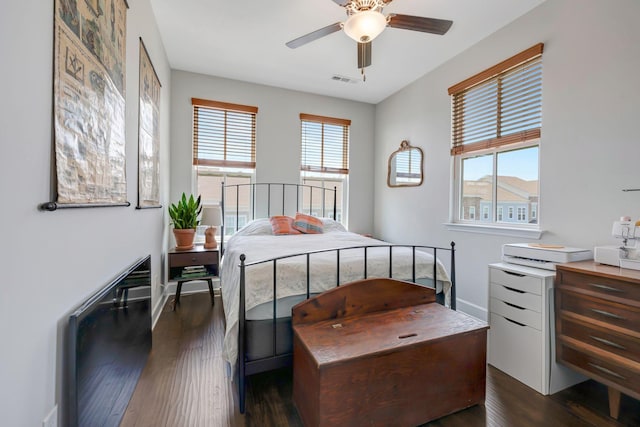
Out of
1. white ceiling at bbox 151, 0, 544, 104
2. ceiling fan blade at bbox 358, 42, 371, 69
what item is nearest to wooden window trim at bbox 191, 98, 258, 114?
white ceiling at bbox 151, 0, 544, 104

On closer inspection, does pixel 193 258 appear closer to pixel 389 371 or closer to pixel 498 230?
pixel 389 371

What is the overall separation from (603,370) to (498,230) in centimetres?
131

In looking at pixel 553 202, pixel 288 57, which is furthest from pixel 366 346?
pixel 288 57

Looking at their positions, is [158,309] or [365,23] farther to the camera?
[158,309]

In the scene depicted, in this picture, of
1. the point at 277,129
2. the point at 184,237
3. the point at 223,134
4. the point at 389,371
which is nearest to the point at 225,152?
the point at 223,134

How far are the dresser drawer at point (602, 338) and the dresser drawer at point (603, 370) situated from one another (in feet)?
0.23

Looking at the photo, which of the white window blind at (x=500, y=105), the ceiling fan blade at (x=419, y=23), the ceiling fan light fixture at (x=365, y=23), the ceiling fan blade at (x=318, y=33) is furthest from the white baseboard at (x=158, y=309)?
the white window blind at (x=500, y=105)

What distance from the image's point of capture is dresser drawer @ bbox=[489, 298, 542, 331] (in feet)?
5.72

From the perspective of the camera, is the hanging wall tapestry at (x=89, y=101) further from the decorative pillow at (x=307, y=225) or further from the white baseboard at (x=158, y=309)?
the decorative pillow at (x=307, y=225)

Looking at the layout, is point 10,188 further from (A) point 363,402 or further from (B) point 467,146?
(B) point 467,146

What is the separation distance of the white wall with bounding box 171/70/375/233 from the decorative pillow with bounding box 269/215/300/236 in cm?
85

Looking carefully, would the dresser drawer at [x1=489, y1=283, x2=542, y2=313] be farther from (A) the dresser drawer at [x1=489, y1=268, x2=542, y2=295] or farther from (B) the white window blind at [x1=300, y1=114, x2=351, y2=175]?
(B) the white window blind at [x1=300, y1=114, x2=351, y2=175]

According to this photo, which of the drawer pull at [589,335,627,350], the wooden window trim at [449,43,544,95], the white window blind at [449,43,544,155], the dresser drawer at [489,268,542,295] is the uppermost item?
the wooden window trim at [449,43,544,95]

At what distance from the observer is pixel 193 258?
9.62ft
